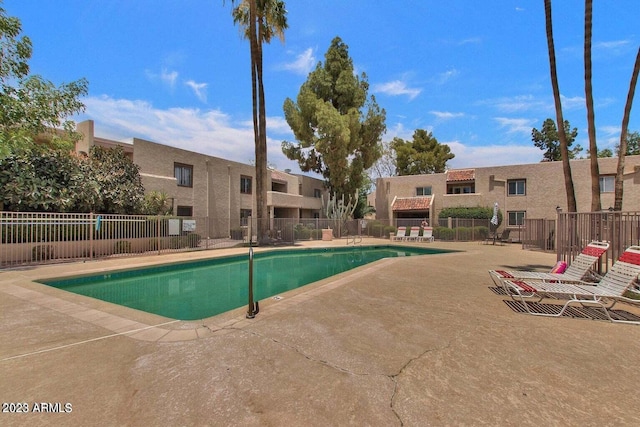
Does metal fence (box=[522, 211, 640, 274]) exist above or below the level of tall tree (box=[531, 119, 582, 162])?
below

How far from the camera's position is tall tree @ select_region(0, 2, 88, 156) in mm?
10438

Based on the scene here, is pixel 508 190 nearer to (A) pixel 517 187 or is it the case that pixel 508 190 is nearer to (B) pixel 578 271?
(A) pixel 517 187

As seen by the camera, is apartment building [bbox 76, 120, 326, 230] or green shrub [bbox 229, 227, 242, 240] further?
green shrub [bbox 229, 227, 242, 240]

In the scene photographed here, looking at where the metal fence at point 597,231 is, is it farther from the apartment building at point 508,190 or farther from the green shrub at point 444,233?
the apartment building at point 508,190

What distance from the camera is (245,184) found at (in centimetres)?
2806

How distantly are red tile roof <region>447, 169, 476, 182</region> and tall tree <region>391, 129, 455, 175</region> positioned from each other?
41.4ft

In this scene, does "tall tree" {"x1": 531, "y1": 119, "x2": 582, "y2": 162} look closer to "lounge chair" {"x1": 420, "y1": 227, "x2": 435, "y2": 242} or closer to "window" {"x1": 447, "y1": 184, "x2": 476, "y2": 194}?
"window" {"x1": 447, "y1": 184, "x2": 476, "y2": 194}

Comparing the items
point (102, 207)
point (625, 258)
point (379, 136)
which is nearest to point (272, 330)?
point (625, 258)

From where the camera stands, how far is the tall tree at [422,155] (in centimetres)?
4259

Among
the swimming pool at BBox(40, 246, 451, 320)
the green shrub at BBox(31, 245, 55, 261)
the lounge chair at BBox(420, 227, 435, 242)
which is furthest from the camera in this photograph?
the lounge chair at BBox(420, 227, 435, 242)

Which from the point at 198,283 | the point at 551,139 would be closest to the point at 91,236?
the point at 198,283

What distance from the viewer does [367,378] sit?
3.10 metres

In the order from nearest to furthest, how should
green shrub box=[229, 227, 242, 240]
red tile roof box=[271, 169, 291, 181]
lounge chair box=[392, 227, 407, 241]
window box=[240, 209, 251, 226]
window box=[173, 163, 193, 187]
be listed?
1. window box=[173, 163, 193, 187]
2. green shrub box=[229, 227, 242, 240]
3. lounge chair box=[392, 227, 407, 241]
4. window box=[240, 209, 251, 226]
5. red tile roof box=[271, 169, 291, 181]

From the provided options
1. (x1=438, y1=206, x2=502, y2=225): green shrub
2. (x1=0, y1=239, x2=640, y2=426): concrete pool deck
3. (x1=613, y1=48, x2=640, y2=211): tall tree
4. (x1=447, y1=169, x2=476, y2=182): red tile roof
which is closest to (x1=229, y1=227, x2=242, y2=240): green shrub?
(x1=438, y1=206, x2=502, y2=225): green shrub
